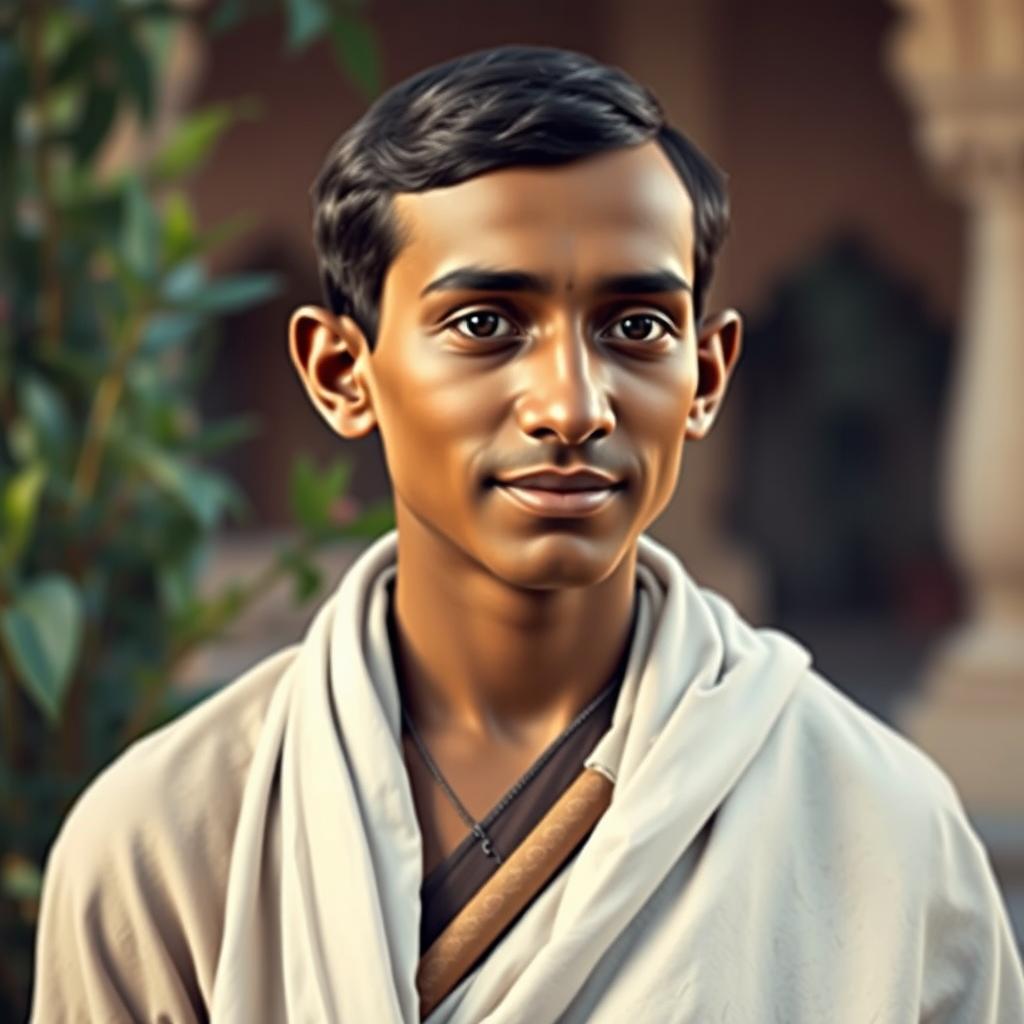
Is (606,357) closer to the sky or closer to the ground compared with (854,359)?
closer to the sky

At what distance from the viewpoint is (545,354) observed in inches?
55.4

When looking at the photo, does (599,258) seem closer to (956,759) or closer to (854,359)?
(956,759)

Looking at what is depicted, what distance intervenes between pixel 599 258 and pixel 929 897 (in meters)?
0.47

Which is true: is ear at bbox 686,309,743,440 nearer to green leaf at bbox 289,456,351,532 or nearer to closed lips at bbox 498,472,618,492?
closed lips at bbox 498,472,618,492

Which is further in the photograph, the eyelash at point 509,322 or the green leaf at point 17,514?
the green leaf at point 17,514

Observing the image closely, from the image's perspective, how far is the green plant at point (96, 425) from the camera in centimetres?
273

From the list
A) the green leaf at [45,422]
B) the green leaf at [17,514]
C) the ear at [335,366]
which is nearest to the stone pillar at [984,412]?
the green leaf at [45,422]

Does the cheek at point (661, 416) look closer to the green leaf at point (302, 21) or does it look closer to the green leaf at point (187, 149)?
the green leaf at point (302, 21)

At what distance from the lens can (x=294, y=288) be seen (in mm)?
8570

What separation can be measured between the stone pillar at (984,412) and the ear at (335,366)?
3.52m

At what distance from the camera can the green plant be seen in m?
2.73

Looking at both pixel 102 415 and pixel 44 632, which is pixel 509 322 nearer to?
pixel 44 632

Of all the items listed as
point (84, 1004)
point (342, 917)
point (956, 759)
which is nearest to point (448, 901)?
point (342, 917)

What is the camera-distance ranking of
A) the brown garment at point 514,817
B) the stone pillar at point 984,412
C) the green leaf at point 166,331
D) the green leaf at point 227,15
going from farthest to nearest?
1. the stone pillar at point 984,412
2. the green leaf at point 166,331
3. the green leaf at point 227,15
4. the brown garment at point 514,817
